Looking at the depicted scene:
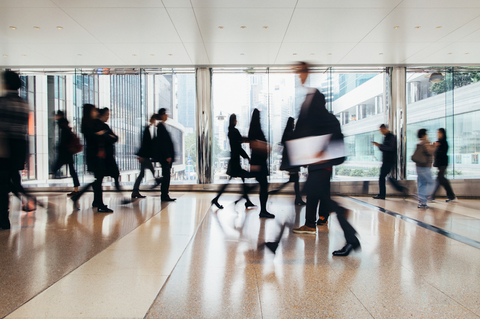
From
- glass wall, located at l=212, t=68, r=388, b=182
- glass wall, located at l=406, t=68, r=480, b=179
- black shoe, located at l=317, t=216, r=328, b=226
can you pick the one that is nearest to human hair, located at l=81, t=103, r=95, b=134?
black shoe, located at l=317, t=216, r=328, b=226

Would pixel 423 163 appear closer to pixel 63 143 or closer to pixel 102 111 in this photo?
pixel 102 111

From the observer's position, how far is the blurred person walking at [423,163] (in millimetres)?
5512

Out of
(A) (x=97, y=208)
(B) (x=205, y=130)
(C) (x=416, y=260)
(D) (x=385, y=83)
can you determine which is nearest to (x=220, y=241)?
(C) (x=416, y=260)

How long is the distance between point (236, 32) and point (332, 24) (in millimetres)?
1995

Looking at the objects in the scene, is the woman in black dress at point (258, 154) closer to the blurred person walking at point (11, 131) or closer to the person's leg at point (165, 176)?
the person's leg at point (165, 176)

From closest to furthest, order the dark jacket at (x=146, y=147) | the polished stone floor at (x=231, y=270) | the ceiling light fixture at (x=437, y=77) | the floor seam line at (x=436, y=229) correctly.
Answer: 1. the polished stone floor at (x=231, y=270)
2. the floor seam line at (x=436, y=229)
3. the dark jacket at (x=146, y=147)
4. the ceiling light fixture at (x=437, y=77)

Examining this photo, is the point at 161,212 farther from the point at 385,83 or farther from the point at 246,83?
the point at 385,83

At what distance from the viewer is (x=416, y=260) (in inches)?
101

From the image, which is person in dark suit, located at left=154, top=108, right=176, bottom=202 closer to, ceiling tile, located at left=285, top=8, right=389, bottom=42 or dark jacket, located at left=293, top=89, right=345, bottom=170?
ceiling tile, located at left=285, top=8, right=389, bottom=42

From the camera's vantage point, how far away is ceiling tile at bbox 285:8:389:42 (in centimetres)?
522

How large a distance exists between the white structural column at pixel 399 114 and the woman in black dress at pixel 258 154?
18.7 ft

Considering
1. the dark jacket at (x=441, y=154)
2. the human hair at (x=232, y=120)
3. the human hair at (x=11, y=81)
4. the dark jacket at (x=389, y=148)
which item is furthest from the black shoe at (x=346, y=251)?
the dark jacket at (x=441, y=154)

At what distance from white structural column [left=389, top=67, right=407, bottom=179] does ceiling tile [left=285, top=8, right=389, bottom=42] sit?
266 centimetres

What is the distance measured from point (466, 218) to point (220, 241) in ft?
13.7
